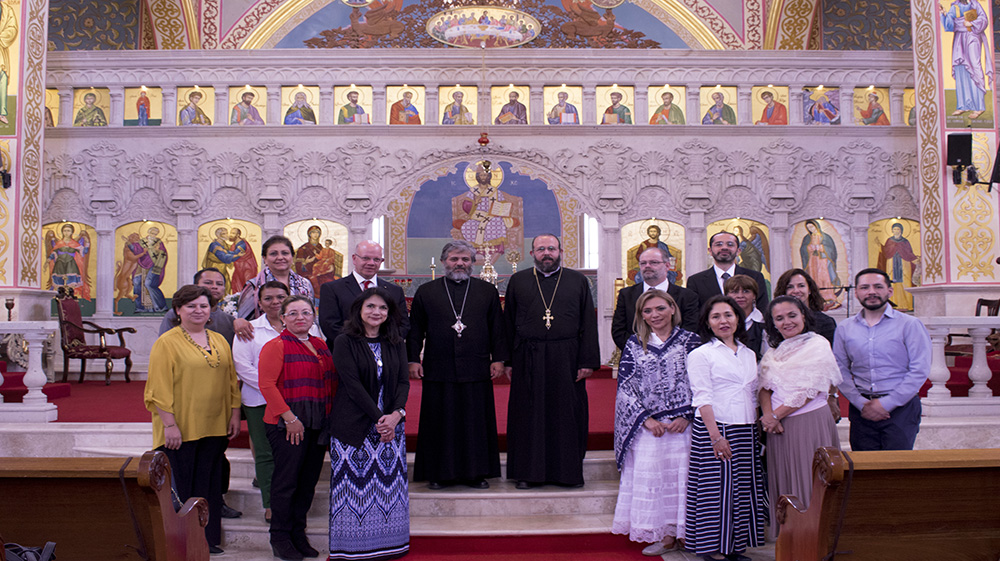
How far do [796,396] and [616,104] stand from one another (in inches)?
360

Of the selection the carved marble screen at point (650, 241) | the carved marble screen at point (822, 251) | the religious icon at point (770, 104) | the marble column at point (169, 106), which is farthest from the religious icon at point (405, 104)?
the carved marble screen at point (822, 251)

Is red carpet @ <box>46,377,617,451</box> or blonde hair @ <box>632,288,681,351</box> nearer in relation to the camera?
blonde hair @ <box>632,288,681,351</box>

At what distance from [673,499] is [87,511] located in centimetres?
288

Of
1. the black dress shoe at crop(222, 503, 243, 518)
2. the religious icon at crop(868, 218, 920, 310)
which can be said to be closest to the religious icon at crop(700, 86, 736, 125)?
the religious icon at crop(868, 218, 920, 310)

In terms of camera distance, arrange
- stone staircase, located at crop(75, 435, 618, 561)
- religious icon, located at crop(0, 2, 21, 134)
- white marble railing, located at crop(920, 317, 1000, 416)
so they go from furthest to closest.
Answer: religious icon, located at crop(0, 2, 21, 134) < white marble railing, located at crop(920, 317, 1000, 416) < stone staircase, located at crop(75, 435, 618, 561)

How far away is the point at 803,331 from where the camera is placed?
3943mm

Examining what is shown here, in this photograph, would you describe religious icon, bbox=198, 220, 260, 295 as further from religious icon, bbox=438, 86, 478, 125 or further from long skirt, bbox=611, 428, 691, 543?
long skirt, bbox=611, 428, 691, 543

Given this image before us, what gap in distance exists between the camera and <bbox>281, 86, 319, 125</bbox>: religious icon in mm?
12117

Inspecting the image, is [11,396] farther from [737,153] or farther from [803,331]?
[737,153]

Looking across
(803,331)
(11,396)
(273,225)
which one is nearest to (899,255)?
(803,331)

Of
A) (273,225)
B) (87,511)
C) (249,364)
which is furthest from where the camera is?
(273,225)

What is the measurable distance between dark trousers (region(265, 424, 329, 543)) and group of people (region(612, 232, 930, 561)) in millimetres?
1777

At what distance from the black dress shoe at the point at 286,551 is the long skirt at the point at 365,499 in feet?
0.81

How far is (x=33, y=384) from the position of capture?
20.2 feet
